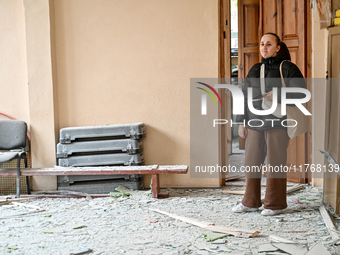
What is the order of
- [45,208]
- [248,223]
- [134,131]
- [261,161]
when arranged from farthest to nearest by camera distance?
[134,131] < [45,208] < [261,161] < [248,223]

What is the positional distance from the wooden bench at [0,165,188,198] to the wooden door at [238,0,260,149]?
3216 millimetres

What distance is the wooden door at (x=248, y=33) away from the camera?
6.65 meters

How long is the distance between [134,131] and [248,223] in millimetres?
1752

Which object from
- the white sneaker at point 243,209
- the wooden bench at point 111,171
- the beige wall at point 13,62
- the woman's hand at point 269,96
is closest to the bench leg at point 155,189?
the wooden bench at point 111,171

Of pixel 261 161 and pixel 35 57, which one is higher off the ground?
pixel 35 57

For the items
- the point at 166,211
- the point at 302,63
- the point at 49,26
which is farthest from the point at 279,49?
the point at 49,26

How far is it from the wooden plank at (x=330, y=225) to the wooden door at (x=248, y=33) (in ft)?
12.3

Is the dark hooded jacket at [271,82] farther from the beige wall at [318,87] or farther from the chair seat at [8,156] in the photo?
the chair seat at [8,156]

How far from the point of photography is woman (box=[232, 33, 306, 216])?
10.8 feet

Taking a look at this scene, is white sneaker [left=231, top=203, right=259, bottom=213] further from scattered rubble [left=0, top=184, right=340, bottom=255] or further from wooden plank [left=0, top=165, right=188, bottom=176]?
wooden plank [left=0, top=165, right=188, bottom=176]

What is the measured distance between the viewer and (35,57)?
453 cm

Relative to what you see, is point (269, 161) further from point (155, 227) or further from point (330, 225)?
point (155, 227)

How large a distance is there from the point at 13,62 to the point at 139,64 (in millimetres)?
1544

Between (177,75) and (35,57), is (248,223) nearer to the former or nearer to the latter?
(177,75)
